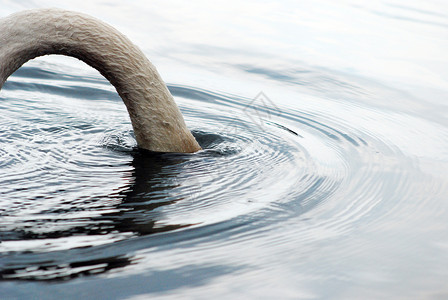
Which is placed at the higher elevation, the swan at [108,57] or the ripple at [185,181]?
the swan at [108,57]

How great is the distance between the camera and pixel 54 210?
2.86 meters

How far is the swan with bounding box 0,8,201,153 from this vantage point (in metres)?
3.49

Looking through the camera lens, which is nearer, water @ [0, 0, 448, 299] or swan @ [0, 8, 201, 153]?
water @ [0, 0, 448, 299]

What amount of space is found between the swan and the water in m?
0.18

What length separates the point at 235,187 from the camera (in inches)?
129

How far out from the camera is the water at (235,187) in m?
2.31

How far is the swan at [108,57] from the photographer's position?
3.49 m

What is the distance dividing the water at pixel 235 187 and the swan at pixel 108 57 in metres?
0.18

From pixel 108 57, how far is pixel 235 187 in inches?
44.1

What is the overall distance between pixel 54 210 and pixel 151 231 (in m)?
0.50

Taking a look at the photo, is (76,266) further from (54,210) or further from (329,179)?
(329,179)

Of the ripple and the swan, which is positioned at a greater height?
the swan

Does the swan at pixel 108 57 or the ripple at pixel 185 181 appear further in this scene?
the swan at pixel 108 57

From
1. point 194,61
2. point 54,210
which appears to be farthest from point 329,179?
point 194,61
